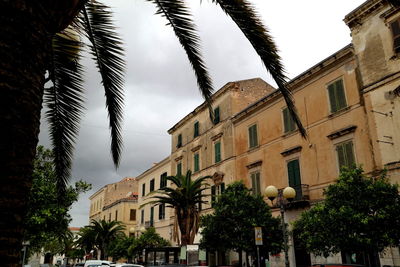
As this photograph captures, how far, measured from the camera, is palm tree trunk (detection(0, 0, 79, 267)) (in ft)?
7.69

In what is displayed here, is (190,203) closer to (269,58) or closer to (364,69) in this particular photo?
(364,69)

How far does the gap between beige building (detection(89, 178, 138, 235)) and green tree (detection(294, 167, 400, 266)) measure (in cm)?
4088

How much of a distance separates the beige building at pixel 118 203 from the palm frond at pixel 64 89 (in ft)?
153

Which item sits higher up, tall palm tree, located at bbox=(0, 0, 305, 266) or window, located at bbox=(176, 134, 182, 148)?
window, located at bbox=(176, 134, 182, 148)

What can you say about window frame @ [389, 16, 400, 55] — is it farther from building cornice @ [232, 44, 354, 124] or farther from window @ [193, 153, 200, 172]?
window @ [193, 153, 200, 172]

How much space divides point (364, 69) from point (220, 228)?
1093 cm

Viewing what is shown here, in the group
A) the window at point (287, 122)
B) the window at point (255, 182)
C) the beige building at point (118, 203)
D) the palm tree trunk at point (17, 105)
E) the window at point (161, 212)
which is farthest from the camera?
the beige building at point (118, 203)

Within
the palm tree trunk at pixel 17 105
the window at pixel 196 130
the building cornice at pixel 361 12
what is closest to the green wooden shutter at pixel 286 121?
the building cornice at pixel 361 12

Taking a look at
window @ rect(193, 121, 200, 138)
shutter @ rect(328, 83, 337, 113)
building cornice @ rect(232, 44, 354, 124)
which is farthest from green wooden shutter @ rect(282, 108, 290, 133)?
window @ rect(193, 121, 200, 138)

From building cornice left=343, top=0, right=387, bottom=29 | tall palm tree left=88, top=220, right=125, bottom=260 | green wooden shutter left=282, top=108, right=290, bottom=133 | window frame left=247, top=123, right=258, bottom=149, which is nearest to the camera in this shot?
building cornice left=343, top=0, right=387, bottom=29

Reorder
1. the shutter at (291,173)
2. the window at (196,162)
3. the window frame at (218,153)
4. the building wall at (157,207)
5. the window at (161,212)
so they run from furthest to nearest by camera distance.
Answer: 1. the window at (161,212)
2. the building wall at (157,207)
3. the window at (196,162)
4. the window frame at (218,153)
5. the shutter at (291,173)

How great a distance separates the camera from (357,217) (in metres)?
12.6

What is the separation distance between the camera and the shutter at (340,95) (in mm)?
19547

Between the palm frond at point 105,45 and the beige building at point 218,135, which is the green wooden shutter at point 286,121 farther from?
the palm frond at point 105,45
